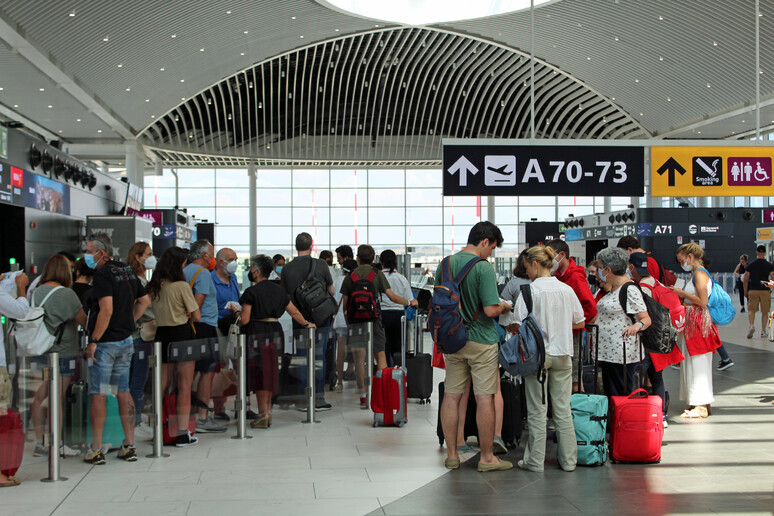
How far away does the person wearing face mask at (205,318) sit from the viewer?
6.22 metres

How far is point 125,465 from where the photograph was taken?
5.44 metres

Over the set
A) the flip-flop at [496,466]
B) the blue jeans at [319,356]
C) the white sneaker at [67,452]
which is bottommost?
the flip-flop at [496,466]

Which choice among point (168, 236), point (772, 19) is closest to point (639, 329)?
point (772, 19)

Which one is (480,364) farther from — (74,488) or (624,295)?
(74,488)

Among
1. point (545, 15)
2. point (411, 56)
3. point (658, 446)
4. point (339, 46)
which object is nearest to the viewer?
A: point (658, 446)

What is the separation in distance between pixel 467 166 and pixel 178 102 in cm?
2382

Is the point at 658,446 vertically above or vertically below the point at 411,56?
below

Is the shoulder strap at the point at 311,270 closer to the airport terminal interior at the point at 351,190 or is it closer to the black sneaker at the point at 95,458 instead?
the airport terminal interior at the point at 351,190

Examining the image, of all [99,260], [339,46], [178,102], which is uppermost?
[339,46]

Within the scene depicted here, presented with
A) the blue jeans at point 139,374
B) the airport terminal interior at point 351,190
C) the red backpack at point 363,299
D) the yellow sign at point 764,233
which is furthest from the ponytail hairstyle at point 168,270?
the yellow sign at point 764,233

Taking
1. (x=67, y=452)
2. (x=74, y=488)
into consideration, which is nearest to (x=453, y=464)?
(x=74, y=488)

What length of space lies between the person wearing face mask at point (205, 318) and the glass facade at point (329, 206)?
34.3 m

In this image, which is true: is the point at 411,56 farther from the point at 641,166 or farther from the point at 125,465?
the point at 125,465

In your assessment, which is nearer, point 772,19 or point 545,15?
point 772,19
